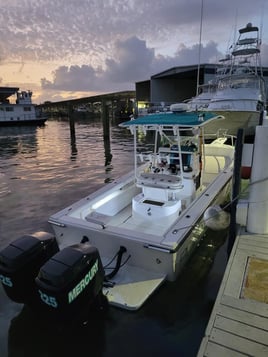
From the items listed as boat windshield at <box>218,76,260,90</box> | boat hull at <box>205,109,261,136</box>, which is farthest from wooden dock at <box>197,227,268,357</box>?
boat windshield at <box>218,76,260,90</box>

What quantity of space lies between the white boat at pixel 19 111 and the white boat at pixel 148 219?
112ft

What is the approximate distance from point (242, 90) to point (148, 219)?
46.1ft

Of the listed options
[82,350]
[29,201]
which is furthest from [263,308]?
[29,201]

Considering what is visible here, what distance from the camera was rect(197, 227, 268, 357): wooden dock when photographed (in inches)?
78.6

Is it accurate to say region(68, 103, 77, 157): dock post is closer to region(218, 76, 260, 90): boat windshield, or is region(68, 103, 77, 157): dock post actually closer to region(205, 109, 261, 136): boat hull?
region(205, 109, 261, 136): boat hull

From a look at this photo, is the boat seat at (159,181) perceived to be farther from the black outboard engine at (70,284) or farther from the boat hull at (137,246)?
the black outboard engine at (70,284)

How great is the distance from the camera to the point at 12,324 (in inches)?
115

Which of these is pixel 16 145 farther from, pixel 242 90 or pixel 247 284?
pixel 247 284

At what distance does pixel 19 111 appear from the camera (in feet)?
118

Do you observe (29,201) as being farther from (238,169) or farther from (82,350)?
(238,169)

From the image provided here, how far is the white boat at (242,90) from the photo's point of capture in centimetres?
1361

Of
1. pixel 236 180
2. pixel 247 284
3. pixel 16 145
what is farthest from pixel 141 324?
pixel 16 145

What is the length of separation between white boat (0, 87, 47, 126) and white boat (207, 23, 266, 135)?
27.1 metres

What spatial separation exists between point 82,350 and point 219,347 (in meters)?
1.35
